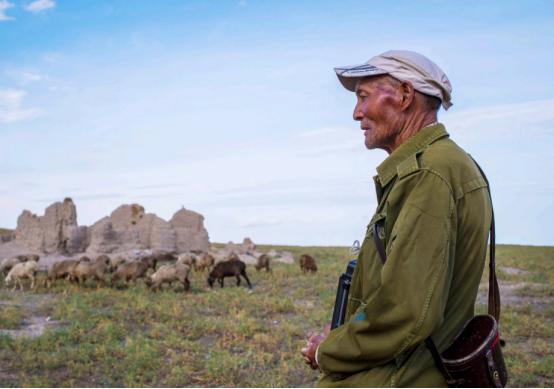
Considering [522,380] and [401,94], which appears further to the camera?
[522,380]

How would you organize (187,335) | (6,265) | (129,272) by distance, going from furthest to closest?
1. (6,265)
2. (129,272)
3. (187,335)

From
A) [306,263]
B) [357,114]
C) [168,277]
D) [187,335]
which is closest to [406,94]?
[357,114]

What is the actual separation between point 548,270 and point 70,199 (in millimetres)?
19780

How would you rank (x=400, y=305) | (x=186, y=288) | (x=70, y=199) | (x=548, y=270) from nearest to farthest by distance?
(x=400, y=305) → (x=186, y=288) → (x=548, y=270) → (x=70, y=199)

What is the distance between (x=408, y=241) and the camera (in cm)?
224

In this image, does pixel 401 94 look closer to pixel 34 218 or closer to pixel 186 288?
pixel 186 288

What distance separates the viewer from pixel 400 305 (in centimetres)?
223

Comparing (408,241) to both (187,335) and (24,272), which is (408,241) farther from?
(24,272)

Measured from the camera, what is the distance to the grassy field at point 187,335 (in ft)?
29.6

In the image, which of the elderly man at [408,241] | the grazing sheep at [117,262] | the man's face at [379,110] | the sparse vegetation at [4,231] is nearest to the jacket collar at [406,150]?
the elderly man at [408,241]

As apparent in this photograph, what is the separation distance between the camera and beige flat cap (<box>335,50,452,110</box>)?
8.47 feet

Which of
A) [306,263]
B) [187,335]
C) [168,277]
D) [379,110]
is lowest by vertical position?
[187,335]

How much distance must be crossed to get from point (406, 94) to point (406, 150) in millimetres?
244

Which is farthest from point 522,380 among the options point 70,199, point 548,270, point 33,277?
point 70,199
